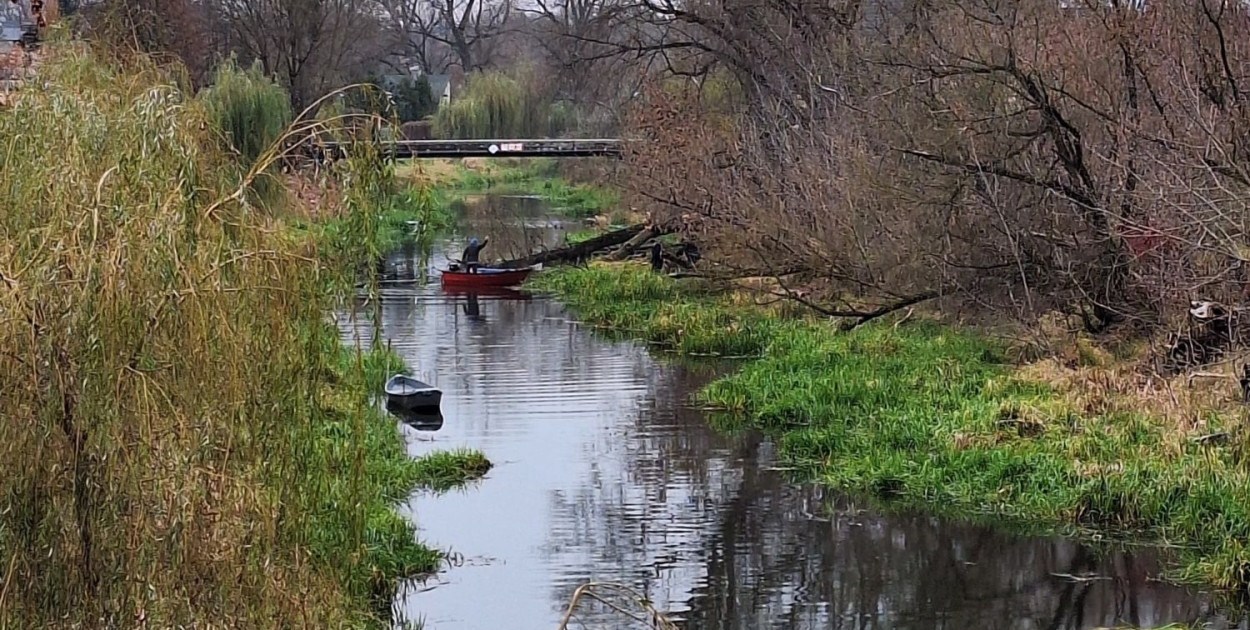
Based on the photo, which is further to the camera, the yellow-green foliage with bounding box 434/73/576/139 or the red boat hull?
the yellow-green foliage with bounding box 434/73/576/139

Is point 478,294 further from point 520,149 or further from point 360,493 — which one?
point 360,493

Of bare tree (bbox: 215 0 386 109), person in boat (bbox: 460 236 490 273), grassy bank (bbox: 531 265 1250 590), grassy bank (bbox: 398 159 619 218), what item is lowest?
grassy bank (bbox: 531 265 1250 590)

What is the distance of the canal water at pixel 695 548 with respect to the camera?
941 centimetres

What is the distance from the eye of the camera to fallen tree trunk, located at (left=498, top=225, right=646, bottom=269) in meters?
28.0

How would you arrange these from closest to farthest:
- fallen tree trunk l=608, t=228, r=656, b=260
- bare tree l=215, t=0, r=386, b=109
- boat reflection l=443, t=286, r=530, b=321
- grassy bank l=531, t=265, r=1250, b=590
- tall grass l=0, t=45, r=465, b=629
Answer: tall grass l=0, t=45, r=465, b=629, grassy bank l=531, t=265, r=1250, b=590, boat reflection l=443, t=286, r=530, b=321, fallen tree trunk l=608, t=228, r=656, b=260, bare tree l=215, t=0, r=386, b=109

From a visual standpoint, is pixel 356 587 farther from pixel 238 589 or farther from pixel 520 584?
pixel 520 584

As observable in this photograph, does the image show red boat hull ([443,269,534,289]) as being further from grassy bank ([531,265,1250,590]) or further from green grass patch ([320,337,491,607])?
green grass patch ([320,337,491,607])

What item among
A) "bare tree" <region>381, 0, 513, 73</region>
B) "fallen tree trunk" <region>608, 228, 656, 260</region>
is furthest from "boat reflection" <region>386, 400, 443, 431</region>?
"bare tree" <region>381, 0, 513, 73</region>

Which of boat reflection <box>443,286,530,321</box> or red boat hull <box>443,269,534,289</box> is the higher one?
red boat hull <box>443,269,534,289</box>

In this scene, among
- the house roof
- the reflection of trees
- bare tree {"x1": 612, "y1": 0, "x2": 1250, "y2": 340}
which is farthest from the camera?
the house roof

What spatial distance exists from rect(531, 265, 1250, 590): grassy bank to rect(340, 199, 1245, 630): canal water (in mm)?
359

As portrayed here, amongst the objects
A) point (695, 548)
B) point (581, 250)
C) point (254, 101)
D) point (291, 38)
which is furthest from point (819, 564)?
point (291, 38)

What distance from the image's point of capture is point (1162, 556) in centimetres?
1009

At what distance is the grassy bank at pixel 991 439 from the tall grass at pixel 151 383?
5811 millimetres
